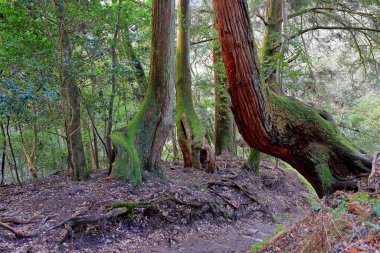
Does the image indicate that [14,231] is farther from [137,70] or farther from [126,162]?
[137,70]

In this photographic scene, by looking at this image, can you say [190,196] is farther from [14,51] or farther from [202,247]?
[14,51]

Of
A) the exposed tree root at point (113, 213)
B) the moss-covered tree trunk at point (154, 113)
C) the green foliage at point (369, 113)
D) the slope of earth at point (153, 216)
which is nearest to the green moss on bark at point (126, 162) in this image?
the moss-covered tree trunk at point (154, 113)

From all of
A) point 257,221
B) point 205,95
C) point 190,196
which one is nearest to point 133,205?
point 190,196

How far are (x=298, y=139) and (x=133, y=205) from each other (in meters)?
3.39

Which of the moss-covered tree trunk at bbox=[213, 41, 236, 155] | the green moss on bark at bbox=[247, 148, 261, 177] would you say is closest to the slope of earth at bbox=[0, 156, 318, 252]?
the green moss on bark at bbox=[247, 148, 261, 177]

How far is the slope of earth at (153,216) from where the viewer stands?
520 centimetres

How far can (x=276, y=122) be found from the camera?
4.40m

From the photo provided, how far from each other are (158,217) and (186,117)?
438 centimetres

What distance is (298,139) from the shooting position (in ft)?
14.6

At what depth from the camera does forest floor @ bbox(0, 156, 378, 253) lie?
5.00 metres

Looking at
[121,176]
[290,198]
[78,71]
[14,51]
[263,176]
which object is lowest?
[290,198]

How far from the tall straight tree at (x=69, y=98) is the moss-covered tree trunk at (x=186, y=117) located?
3.39m

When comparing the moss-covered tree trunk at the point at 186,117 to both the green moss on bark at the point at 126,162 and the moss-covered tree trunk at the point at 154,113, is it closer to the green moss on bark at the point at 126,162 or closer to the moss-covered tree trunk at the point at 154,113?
the moss-covered tree trunk at the point at 154,113

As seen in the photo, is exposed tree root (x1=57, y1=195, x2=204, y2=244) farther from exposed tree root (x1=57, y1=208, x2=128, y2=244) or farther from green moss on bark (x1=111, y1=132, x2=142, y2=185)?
green moss on bark (x1=111, y1=132, x2=142, y2=185)
